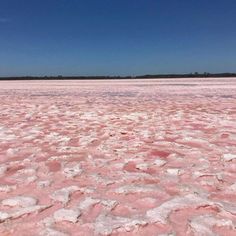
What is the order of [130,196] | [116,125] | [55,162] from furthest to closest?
[116,125] → [55,162] → [130,196]

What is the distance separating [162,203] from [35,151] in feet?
10.5

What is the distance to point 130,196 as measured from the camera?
13.7 ft

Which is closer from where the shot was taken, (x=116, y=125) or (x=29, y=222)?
(x=29, y=222)

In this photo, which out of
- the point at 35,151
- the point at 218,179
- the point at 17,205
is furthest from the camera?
the point at 35,151

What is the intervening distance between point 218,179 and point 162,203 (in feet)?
3.77

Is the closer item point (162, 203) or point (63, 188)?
point (162, 203)

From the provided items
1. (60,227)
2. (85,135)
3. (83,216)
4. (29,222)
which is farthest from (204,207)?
(85,135)

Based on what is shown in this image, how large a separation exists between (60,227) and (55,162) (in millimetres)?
2393

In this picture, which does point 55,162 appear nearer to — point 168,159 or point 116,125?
point 168,159

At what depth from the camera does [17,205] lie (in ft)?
12.7

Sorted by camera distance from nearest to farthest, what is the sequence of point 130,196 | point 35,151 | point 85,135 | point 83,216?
point 83,216 < point 130,196 < point 35,151 < point 85,135

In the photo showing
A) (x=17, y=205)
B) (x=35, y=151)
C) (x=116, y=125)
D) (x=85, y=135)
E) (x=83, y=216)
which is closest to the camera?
(x=83, y=216)

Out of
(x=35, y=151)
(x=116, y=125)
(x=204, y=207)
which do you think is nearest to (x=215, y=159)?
(x=204, y=207)

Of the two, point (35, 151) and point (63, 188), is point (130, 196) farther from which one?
point (35, 151)
